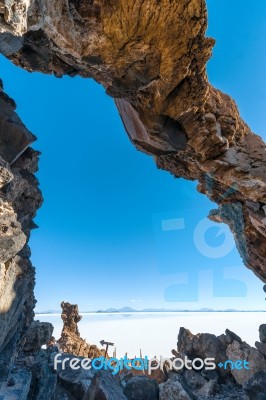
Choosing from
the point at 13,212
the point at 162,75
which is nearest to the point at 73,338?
the point at 13,212

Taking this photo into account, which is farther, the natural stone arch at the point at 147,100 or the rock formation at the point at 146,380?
the rock formation at the point at 146,380

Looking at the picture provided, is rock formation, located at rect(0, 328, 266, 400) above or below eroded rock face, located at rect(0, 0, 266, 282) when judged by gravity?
below

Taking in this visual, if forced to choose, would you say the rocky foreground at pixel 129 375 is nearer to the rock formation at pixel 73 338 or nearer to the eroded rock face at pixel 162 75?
the rock formation at pixel 73 338

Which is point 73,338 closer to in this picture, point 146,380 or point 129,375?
point 129,375

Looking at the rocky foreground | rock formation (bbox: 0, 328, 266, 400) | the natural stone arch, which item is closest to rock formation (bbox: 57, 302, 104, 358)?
the rocky foreground

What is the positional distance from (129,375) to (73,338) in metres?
15.4

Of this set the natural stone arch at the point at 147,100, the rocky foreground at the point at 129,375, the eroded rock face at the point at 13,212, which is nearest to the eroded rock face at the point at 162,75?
the natural stone arch at the point at 147,100

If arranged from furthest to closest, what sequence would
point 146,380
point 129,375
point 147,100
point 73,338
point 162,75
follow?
1. point 73,338
2. point 129,375
3. point 146,380
4. point 147,100
5. point 162,75

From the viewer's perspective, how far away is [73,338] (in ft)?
125

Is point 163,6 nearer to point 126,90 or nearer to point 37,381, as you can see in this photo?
point 126,90

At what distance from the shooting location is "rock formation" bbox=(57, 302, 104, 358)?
119 feet

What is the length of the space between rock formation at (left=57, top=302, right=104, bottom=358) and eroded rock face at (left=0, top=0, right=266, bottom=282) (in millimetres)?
33819

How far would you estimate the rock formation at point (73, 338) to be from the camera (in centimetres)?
3631

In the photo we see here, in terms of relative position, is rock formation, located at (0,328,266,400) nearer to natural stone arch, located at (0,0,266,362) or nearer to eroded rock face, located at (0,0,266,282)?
natural stone arch, located at (0,0,266,362)
